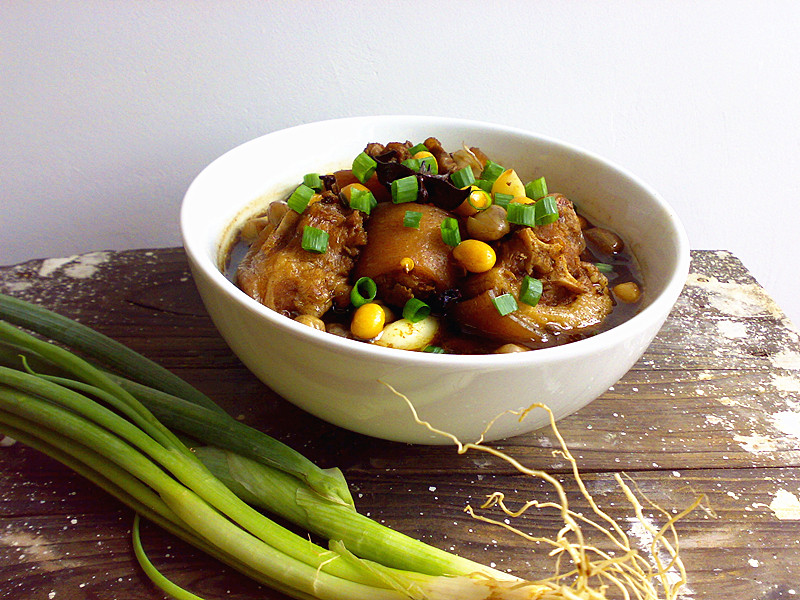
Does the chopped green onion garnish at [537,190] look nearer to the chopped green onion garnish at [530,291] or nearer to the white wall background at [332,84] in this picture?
the chopped green onion garnish at [530,291]

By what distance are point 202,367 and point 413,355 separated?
861mm

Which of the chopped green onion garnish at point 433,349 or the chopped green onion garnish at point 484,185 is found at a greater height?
the chopped green onion garnish at point 484,185

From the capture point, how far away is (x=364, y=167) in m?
1.70

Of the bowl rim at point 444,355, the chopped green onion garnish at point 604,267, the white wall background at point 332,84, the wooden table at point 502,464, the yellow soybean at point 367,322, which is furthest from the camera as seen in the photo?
the white wall background at point 332,84

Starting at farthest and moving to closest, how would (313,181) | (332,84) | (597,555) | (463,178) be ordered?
(332,84) < (313,181) < (463,178) < (597,555)

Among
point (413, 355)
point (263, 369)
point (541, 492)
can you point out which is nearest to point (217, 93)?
point (263, 369)

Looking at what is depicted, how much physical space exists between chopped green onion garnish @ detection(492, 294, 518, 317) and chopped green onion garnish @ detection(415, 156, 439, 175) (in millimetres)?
409

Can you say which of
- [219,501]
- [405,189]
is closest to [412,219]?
[405,189]

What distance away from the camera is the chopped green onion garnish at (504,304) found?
1483 mm

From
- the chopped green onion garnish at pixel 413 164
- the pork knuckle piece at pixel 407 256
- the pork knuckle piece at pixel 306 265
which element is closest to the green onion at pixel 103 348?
the pork knuckle piece at pixel 306 265

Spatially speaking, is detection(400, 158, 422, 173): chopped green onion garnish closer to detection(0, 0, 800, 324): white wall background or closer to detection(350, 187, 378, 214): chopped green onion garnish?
detection(350, 187, 378, 214): chopped green onion garnish

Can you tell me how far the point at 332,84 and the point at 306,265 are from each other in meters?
1.15

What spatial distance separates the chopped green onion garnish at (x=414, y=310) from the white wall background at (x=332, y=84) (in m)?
1.26

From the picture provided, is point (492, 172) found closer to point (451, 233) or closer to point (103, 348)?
point (451, 233)
